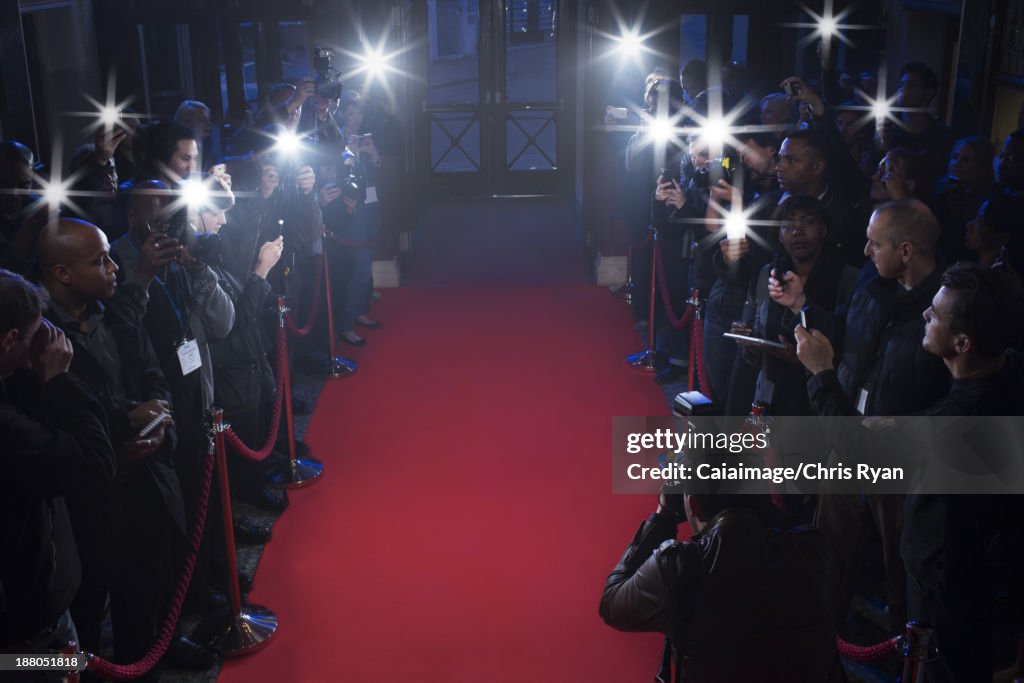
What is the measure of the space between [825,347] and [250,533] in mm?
2746

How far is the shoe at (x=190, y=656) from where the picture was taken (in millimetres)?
3826

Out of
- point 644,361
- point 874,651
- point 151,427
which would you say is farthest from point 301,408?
point 874,651

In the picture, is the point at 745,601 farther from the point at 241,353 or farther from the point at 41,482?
the point at 241,353

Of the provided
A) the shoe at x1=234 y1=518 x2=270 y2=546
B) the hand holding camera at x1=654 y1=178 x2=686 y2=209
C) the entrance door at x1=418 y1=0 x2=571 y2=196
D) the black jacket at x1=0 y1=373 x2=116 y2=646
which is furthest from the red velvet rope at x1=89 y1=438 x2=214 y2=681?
the entrance door at x1=418 y1=0 x2=571 y2=196

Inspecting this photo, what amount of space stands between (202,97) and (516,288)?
12.9 ft

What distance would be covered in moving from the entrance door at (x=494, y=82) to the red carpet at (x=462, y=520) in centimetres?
475

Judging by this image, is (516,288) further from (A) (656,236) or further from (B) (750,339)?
(B) (750,339)

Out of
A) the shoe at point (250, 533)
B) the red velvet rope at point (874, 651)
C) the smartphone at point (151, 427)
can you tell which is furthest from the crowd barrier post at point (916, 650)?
the shoe at point (250, 533)

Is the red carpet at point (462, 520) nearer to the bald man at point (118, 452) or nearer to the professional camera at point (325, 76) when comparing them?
the bald man at point (118, 452)

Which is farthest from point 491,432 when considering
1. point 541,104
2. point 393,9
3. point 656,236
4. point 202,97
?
point 541,104

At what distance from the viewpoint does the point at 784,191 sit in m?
4.84

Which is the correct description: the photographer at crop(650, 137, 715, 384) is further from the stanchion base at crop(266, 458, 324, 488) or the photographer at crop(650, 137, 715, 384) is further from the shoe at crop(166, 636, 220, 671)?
the shoe at crop(166, 636, 220, 671)

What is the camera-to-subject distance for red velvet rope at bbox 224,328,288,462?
13.3 feet

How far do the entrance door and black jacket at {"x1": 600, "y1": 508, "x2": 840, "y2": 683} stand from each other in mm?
9564
